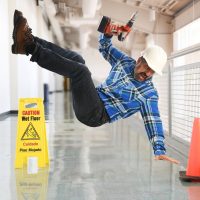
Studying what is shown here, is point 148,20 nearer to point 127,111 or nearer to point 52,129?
point 52,129

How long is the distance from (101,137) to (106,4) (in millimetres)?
9328

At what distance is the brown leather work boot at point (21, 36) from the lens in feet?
8.80

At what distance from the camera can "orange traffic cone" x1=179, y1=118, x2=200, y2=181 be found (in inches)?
126

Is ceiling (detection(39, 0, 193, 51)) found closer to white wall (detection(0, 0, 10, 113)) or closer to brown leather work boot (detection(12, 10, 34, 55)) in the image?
white wall (detection(0, 0, 10, 113))

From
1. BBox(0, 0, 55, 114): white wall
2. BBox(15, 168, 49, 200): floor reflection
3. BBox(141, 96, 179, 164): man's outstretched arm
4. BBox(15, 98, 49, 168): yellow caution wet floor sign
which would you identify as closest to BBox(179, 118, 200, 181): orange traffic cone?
BBox(141, 96, 179, 164): man's outstretched arm

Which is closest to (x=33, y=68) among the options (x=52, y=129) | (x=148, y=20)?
(x=148, y=20)

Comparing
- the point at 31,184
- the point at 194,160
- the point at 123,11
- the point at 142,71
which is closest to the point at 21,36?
the point at 142,71

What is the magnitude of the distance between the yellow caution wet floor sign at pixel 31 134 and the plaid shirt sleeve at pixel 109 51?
3.15 feet

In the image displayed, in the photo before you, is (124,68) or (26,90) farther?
(26,90)

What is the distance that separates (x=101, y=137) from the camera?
572 centimetres

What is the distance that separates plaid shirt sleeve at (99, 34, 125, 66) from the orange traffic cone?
2.97ft

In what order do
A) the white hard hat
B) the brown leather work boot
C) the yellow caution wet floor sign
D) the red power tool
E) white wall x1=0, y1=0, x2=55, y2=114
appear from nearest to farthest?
the brown leather work boot
the white hard hat
the red power tool
the yellow caution wet floor sign
white wall x1=0, y1=0, x2=55, y2=114

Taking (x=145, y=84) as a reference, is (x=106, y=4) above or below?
above

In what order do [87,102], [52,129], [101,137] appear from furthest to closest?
[52,129]
[101,137]
[87,102]
